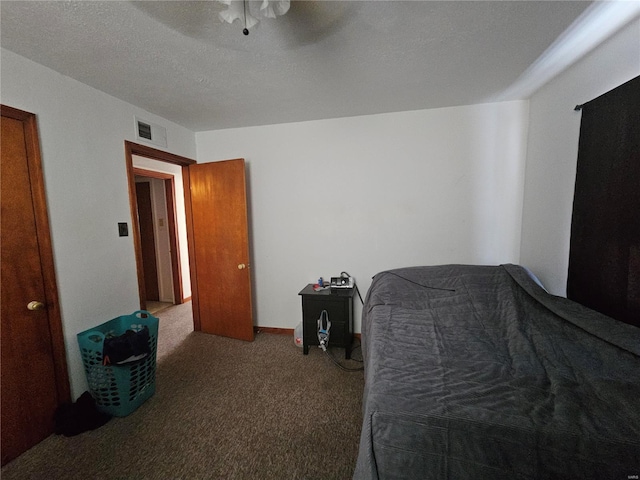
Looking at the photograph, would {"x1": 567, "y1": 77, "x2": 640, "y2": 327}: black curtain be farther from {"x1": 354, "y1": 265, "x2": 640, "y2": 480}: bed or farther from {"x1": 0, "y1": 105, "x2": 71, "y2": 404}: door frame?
{"x1": 0, "y1": 105, "x2": 71, "y2": 404}: door frame

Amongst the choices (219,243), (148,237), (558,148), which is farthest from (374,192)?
(148,237)

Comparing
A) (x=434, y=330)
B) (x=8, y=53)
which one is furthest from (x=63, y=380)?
(x=434, y=330)

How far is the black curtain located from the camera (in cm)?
130

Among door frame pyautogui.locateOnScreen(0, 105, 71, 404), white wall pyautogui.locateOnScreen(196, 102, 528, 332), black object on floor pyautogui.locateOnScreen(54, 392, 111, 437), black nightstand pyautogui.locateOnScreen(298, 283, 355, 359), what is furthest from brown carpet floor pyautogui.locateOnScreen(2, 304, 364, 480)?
white wall pyautogui.locateOnScreen(196, 102, 528, 332)

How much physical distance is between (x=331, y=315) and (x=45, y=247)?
2130 millimetres

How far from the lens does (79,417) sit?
1591 millimetres

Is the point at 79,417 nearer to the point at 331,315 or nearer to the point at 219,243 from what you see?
the point at 219,243

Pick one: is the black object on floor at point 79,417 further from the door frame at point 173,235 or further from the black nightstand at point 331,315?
the door frame at point 173,235

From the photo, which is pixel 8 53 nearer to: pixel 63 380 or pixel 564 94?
pixel 63 380

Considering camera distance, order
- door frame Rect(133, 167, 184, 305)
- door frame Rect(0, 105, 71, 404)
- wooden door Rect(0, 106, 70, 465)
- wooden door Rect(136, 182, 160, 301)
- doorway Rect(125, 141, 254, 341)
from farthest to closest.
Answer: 1. wooden door Rect(136, 182, 160, 301)
2. door frame Rect(133, 167, 184, 305)
3. doorway Rect(125, 141, 254, 341)
4. door frame Rect(0, 105, 71, 404)
5. wooden door Rect(0, 106, 70, 465)

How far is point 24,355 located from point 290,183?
233cm

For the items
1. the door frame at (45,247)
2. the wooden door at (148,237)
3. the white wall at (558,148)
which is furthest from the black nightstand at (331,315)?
the wooden door at (148,237)

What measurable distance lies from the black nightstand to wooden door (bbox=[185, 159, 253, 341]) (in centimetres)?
69

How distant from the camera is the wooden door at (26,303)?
1407 mm
